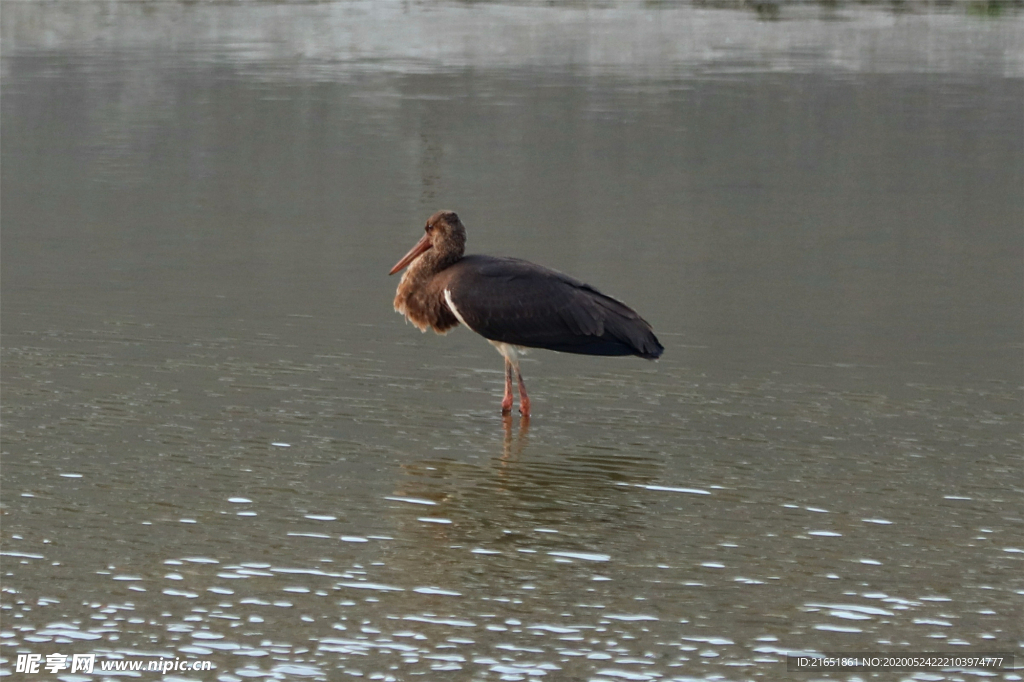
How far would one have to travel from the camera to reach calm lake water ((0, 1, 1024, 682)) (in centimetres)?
708

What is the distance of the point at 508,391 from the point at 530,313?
527 mm

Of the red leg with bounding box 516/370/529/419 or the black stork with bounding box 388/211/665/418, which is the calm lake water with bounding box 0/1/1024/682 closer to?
the red leg with bounding box 516/370/529/419

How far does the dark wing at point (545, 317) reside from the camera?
1061 cm

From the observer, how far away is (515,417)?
416 inches

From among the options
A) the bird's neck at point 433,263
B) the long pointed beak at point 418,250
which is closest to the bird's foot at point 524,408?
the bird's neck at point 433,263

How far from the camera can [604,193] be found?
20.9 metres

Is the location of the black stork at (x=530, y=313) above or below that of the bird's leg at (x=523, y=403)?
above

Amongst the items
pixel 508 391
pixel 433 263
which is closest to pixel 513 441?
pixel 508 391

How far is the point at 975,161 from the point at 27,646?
18748 millimetres

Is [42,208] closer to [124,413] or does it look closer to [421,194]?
[421,194]

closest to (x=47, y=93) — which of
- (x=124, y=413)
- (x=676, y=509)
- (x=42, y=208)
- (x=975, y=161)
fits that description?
(x=42, y=208)

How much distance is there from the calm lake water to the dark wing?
0.44 meters

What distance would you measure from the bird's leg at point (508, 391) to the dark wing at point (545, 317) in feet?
0.86

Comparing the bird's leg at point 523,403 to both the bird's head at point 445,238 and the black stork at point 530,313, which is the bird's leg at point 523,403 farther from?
the bird's head at point 445,238
